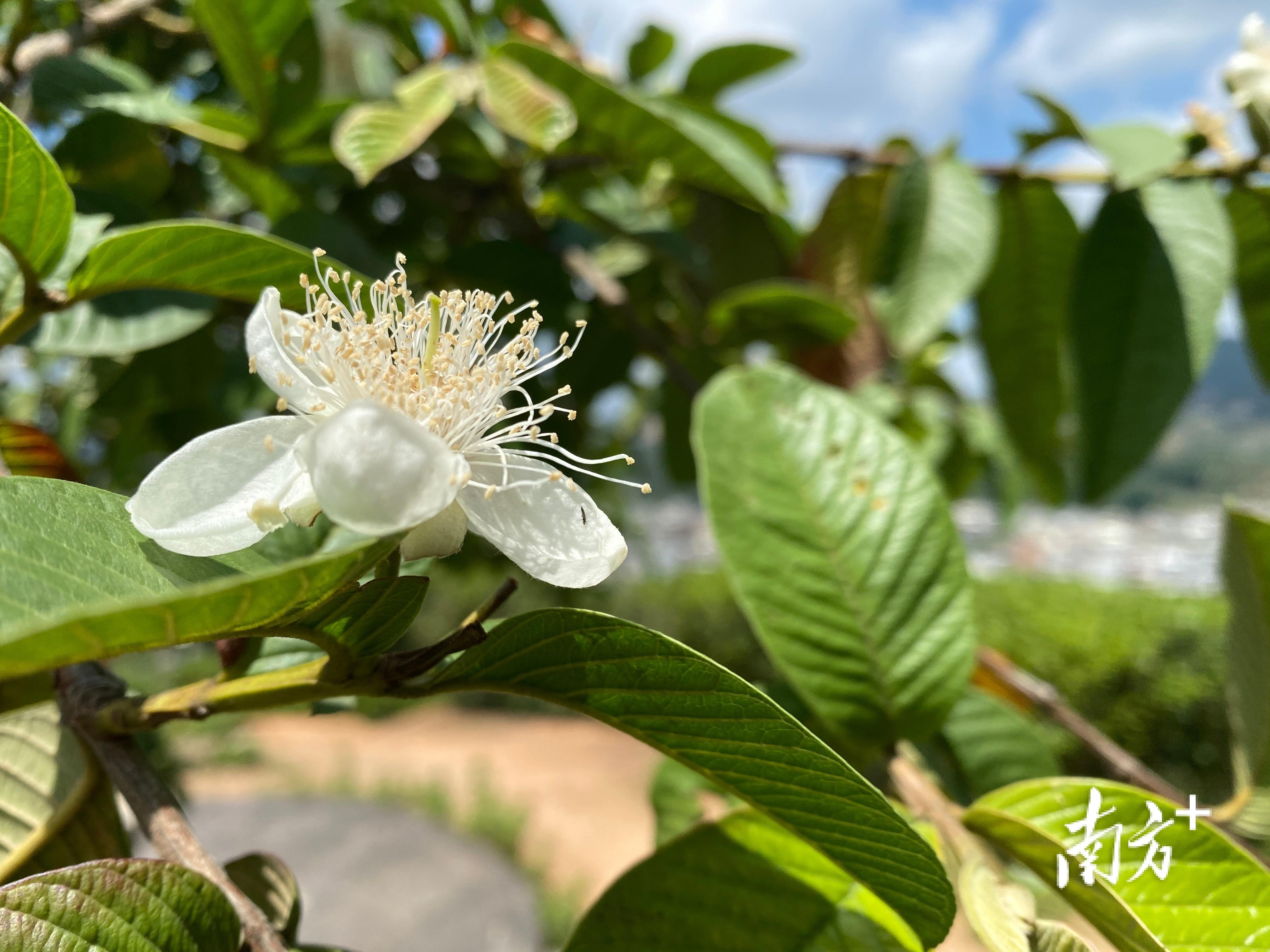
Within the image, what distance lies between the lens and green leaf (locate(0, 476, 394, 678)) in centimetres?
23

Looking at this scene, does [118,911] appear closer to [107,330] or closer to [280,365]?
[280,365]

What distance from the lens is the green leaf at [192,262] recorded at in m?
0.49

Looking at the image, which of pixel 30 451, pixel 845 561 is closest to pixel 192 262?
pixel 30 451

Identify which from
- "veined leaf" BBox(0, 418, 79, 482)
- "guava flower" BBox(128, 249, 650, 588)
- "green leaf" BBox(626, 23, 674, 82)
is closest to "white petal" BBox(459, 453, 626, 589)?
"guava flower" BBox(128, 249, 650, 588)

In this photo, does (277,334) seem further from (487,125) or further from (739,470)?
(487,125)

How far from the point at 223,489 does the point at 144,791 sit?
6.4 inches

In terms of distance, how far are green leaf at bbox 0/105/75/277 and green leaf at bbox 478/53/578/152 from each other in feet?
1.42

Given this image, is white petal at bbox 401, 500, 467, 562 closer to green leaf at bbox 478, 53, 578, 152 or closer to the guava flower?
the guava flower

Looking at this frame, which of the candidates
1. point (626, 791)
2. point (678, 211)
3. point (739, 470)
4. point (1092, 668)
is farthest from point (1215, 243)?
point (626, 791)

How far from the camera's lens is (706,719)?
1.16ft

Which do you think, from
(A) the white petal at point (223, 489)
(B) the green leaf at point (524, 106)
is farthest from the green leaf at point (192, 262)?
(B) the green leaf at point (524, 106)

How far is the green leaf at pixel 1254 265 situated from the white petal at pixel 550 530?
806mm

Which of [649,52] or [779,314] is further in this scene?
[649,52]

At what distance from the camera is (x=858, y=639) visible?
0.59m
